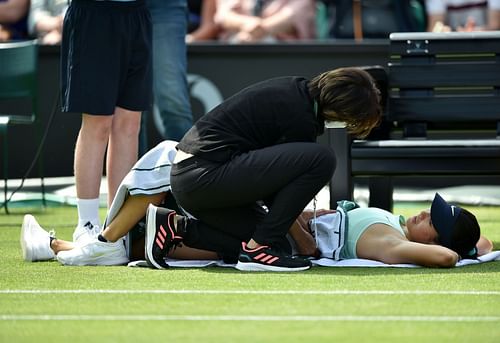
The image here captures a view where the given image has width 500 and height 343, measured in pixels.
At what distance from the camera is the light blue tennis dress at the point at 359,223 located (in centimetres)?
589

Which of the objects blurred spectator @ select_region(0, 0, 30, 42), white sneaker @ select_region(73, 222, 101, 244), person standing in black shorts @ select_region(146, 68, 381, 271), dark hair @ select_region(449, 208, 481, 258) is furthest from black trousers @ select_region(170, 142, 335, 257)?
blurred spectator @ select_region(0, 0, 30, 42)

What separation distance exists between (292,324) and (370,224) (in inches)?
65.4

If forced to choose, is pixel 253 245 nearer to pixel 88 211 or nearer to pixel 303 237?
pixel 303 237

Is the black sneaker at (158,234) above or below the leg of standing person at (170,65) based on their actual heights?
below

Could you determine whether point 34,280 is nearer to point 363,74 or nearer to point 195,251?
point 195,251

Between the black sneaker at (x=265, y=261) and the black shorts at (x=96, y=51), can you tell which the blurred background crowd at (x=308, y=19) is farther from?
the black sneaker at (x=265, y=261)

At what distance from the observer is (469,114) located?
23.1ft

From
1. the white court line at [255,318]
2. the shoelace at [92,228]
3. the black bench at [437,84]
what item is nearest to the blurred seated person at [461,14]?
the black bench at [437,84]

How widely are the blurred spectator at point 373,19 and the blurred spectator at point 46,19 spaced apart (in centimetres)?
248

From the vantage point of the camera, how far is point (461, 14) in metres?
11.1

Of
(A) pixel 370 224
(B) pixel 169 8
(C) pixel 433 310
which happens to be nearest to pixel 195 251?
(A) pixel 370 224

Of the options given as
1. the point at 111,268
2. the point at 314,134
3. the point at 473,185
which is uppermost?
the point at 314,134

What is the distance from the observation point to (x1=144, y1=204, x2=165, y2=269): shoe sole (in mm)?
5714

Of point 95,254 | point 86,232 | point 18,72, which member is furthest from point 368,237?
point 18,72
